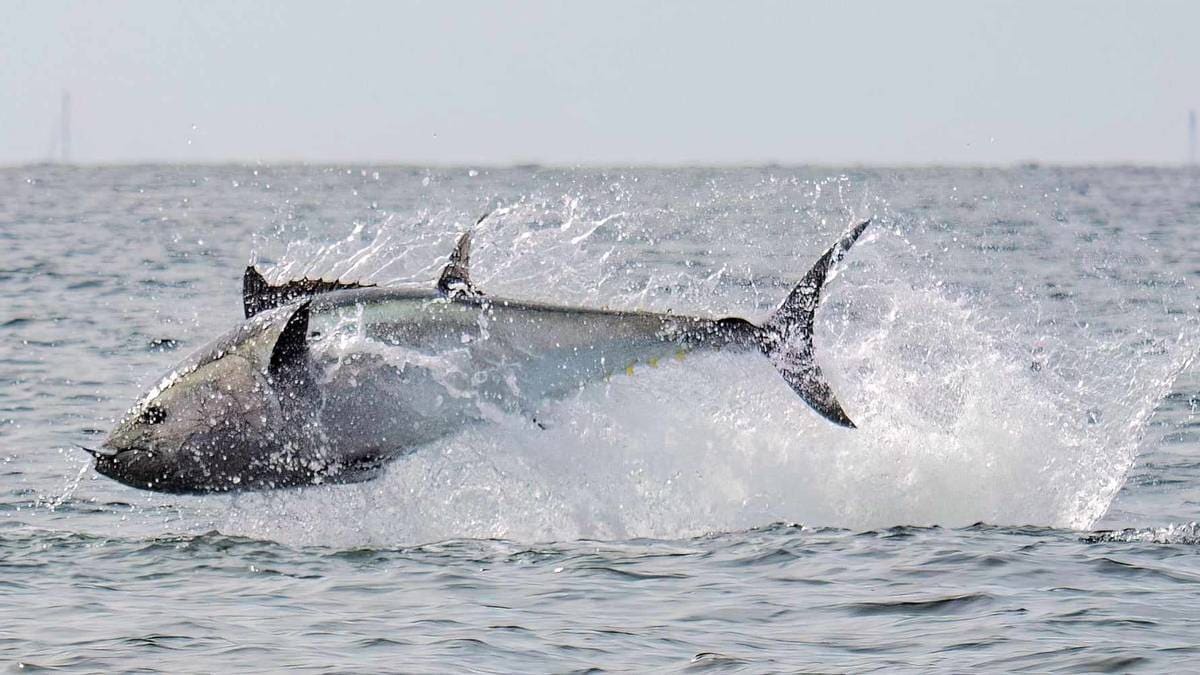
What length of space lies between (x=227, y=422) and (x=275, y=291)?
1183mm

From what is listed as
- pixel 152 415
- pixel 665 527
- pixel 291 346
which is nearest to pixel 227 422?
pixel 152 415

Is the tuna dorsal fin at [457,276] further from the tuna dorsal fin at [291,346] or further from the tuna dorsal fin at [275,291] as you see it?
the tuna dorsal fin at [291,346]

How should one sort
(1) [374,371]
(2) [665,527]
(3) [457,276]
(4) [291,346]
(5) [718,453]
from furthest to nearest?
(5) [718,453] → (2) [665,527] → (3) [457,276] → (1) [374,371] → (4) [291,346]

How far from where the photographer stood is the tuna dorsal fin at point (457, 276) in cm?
1434

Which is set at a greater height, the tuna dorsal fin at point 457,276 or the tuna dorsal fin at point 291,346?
the tuna dorsal fin at point 457,276

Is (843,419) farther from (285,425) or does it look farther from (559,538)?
(285,425)

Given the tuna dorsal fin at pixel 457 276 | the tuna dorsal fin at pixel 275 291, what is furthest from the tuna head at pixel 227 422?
the tuna dorsal fin at pixel 457 276

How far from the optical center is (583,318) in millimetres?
14336

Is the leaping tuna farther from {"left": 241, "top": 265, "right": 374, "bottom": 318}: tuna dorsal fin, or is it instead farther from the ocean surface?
the ocean surface

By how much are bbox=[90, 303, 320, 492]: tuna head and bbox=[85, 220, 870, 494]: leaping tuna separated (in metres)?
0.01

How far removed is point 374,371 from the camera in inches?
557

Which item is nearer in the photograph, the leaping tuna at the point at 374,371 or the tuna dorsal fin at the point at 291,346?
the tuna dorsal fin at the point at 291,346

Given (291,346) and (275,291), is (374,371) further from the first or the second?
(275,291)

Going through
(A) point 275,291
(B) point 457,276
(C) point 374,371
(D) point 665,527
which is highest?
(B) point 457,276
